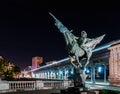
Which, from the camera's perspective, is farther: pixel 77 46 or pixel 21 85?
pixel 21 85

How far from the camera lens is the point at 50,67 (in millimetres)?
178750

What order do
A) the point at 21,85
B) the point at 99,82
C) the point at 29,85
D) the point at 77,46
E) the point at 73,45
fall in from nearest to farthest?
the point at 73,45, the point at 77,46, the point at 29,85, the point at 21,85, the point at 99,82

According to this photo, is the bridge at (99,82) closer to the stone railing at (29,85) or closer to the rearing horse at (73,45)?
the stone railing at (29,85)

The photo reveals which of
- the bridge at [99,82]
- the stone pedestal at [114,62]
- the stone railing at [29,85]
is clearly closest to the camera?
the stone railing at [29,85]

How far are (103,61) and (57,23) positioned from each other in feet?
250

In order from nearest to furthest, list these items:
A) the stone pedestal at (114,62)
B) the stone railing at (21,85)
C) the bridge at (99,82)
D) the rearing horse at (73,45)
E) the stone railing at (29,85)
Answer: the rearing horse at (73,45), the stone railing at (29,85), the stone railing at (21,85), the bridge at (99,82), the stone pedestal at (114,62)

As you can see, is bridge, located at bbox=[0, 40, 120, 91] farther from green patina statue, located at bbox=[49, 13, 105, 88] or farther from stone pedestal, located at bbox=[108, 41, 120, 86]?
green patina statue, located at bbox=[49, 13, 105, 88]

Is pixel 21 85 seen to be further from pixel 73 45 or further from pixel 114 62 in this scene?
pixel 114 62

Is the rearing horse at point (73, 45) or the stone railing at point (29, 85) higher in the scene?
the rearing horse at point (73, 45)

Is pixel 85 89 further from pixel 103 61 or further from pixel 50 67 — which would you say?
pixel 50 67


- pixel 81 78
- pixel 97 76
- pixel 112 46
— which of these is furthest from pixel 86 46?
pixel 97 76

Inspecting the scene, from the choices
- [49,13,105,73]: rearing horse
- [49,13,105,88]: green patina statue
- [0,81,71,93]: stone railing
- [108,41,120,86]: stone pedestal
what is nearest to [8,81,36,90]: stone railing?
[0,81,71,93]: stone railing

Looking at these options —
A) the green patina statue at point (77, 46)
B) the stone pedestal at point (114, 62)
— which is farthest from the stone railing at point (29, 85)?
the stone pedestal at point (114, 62)

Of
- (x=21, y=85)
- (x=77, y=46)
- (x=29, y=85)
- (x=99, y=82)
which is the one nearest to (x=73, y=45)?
(x=77, y=46)
